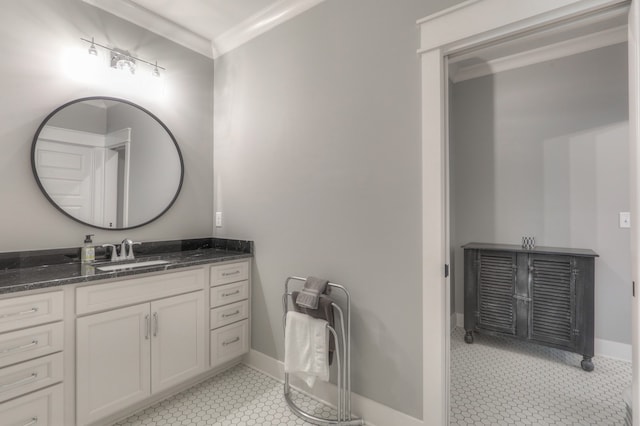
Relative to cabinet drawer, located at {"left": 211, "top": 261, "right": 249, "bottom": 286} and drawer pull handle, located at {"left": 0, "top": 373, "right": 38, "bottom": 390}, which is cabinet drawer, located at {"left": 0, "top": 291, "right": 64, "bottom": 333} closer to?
drawer pull handle, located at {"left": 0, "top": 373, "right": 38, "bottom": 390}

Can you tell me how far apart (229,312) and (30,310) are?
114 centimetres

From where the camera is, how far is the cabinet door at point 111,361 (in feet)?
5.26

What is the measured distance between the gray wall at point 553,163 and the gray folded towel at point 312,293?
2.07 m

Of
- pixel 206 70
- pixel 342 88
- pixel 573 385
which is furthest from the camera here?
pixel 206 70

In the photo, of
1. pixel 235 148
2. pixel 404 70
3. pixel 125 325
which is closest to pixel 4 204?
pixel 125 325

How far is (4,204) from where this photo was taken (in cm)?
177

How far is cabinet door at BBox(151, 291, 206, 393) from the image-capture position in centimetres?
190

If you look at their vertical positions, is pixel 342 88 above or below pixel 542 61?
below

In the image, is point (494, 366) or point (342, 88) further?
point (494, 366)

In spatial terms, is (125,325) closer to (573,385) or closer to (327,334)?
(327,334)

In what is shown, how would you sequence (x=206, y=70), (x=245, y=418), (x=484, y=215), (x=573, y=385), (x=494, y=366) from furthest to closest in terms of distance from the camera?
1. (x=484, y=215)
2. (x=206, y=70)
3. (x=494, y=366)
4. (x=573, y=385)
5. (x=245, y=418)

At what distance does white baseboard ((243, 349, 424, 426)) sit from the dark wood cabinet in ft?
5.01

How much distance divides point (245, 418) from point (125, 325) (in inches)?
34.2

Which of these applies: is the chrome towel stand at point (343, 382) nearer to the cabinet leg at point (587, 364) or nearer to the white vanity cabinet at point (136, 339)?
the white vanity cabinet at point (136, 339)
